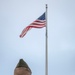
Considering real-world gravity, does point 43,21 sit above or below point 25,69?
above

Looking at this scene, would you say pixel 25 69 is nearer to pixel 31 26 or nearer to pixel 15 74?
pixel 15 74

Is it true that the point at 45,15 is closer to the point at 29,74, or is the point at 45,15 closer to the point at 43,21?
the point at 43,21

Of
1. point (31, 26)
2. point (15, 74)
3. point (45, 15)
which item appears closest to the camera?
point (15, 74)

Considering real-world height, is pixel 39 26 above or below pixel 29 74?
above

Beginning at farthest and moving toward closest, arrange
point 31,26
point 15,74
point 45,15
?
point 45,15
point 31,26
point 15,74

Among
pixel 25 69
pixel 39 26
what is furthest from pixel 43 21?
pixel 25 69

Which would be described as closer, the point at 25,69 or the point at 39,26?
the point at 25,69

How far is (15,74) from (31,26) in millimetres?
10691

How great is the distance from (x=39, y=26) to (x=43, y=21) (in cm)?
67

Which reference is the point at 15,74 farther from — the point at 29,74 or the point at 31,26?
the point at 31,26

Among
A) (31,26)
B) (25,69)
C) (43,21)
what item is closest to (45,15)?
(43,21)

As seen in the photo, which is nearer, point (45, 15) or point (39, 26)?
point (39, 26)

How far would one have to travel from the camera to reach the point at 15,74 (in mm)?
3926

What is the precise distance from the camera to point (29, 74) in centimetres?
407
